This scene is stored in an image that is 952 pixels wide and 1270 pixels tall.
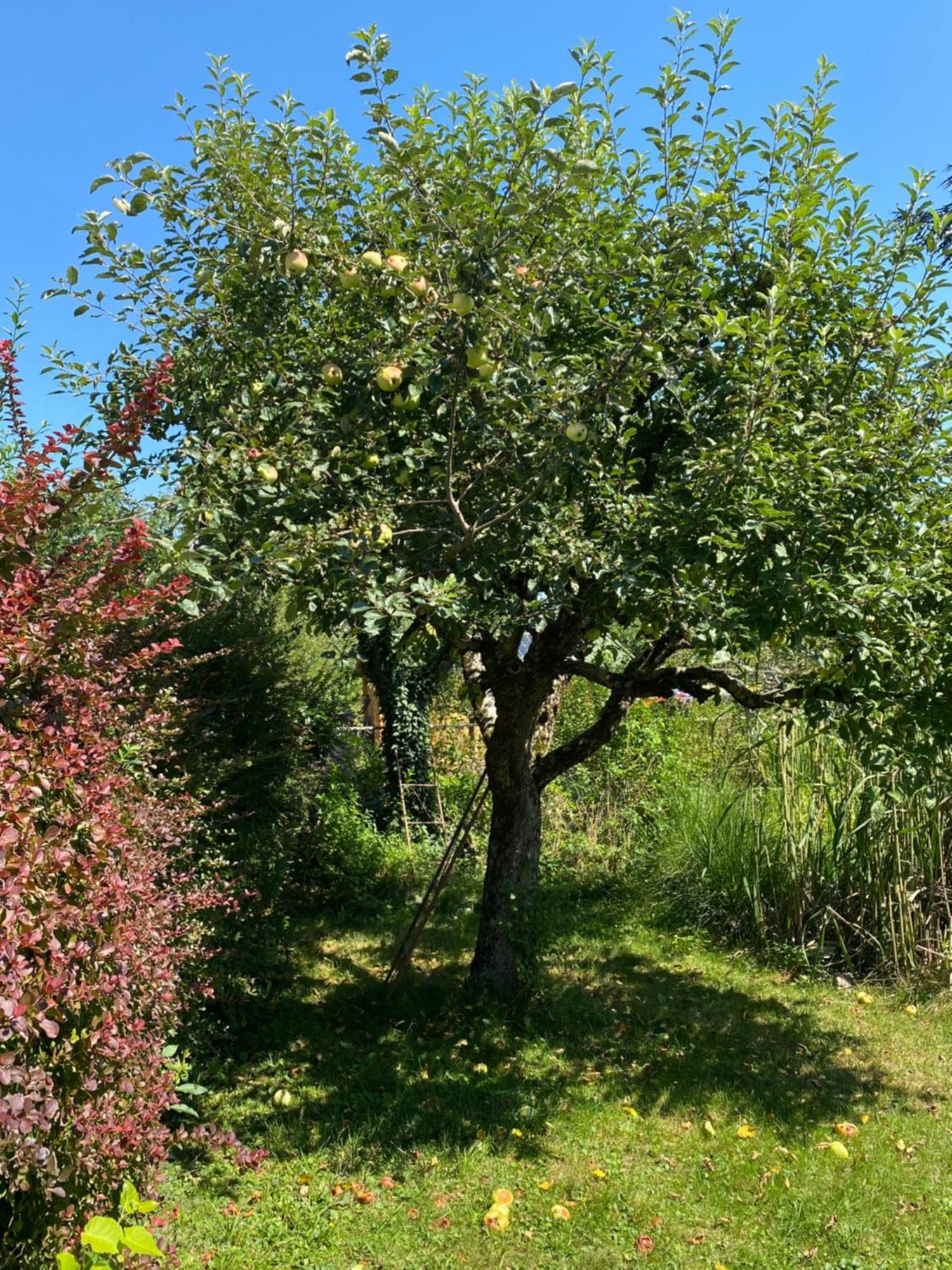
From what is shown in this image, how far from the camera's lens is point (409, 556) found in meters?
3.56

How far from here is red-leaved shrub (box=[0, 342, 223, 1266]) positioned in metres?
1.84

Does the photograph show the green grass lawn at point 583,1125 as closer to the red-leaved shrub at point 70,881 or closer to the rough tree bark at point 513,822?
the rough tree bark at point 513,822

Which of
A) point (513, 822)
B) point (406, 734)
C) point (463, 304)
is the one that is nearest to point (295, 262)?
point (463, 304)

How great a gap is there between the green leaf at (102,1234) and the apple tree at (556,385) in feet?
5.55

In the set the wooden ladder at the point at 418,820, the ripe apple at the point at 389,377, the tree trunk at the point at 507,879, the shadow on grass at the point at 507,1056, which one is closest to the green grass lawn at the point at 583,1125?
the shadow on grass at the point at 507,1056

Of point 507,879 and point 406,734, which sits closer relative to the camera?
point 507,879

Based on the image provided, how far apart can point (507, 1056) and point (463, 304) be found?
3555mm

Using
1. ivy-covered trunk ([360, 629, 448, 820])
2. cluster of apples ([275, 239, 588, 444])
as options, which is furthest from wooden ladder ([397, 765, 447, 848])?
cluster of apples ([275, 239, 588, 444])

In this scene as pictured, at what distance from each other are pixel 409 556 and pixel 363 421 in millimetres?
523

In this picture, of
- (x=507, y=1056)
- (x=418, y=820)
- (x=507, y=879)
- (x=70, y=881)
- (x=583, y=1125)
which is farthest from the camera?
(x=418, y=820)

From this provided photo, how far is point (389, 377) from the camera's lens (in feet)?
10.2

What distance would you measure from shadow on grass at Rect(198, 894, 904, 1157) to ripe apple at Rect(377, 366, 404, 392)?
2.94m

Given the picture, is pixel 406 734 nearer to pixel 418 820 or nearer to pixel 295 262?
pixel 418 820

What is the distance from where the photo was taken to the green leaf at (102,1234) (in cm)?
170
